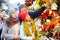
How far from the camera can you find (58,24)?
4.18ft

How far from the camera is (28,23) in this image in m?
1.30

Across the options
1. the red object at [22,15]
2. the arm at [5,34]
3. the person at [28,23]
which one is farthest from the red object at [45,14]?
the arm at [5,34]

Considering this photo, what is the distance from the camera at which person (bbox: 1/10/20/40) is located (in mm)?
1305

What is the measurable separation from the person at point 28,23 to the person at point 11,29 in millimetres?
34

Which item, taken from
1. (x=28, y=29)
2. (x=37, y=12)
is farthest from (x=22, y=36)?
(x=37, y=12)

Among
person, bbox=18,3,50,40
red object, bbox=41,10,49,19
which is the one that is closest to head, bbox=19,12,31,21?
person, bbox=18,3,50,40

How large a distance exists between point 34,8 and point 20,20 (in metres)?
0.15

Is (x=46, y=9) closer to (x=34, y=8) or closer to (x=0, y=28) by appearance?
(x=34, y=8)

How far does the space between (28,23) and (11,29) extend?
0.15 meters

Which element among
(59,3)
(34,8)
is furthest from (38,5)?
Result: (59,3)

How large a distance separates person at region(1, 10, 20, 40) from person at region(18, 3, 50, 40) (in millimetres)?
34

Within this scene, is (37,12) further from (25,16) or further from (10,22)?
(10,22)

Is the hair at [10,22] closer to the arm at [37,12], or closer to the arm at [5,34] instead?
the arm at [5,34]

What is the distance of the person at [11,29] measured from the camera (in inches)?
51.4
